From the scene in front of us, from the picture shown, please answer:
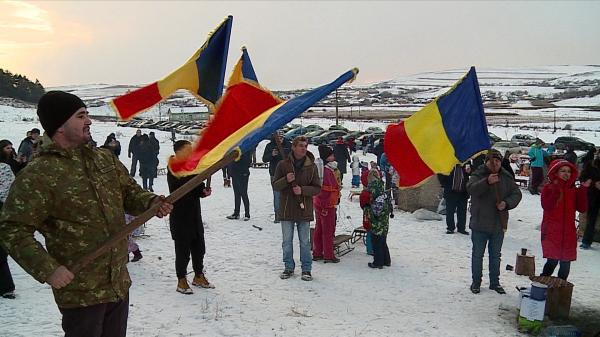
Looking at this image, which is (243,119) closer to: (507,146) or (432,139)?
(432,139)

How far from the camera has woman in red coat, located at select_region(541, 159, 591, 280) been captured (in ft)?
20.4

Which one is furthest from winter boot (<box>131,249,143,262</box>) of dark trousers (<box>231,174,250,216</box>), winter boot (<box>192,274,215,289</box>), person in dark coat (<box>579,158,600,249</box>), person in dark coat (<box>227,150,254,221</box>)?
person in dark coat (<box>579,158,600,249</box>)

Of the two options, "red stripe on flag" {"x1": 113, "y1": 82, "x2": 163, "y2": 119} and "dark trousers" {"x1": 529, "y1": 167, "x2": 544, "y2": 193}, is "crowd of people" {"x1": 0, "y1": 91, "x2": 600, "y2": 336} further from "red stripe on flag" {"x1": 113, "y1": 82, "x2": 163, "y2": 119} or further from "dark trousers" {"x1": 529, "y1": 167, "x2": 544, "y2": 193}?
"dark trousers" {"x1": 529, "y1": 167, "x2": 544, "y2": 193}

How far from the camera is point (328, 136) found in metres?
37.8

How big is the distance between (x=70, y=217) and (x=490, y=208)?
5264mm

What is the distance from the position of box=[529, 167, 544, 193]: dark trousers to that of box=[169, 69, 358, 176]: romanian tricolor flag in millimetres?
13501

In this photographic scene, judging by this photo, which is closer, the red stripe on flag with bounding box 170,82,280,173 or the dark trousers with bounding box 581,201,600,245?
the red stripe on flag with bounding box 170,82,280,173

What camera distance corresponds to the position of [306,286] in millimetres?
6719

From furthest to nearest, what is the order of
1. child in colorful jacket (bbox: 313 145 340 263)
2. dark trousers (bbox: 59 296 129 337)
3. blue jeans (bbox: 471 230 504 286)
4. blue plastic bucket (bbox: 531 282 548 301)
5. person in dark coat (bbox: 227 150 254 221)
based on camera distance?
person in dark coat (bbox: 227 150 254 221) < child in colorful jacket (bbox: 313 145 340 263) < blue jeans (bbox: 471 230 504 286) < blue plastic bucket (bbox: 531 282 548 301) < dark trousers (bbox: 59 296 129 337)

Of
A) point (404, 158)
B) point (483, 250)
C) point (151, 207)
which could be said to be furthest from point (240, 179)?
point (151, 207)

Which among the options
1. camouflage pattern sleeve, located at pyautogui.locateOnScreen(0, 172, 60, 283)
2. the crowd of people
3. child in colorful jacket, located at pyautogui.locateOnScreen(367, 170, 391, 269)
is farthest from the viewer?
child in colorful jacket, located at pyautogui.locateOnScreen(367, 170, 391, 269)

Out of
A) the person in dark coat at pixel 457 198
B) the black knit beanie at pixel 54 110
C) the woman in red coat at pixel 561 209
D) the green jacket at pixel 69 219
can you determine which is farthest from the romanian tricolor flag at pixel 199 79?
the person in dark coat at pixel 457 198

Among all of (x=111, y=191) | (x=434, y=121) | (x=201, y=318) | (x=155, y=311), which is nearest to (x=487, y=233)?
(x=434, y=121)

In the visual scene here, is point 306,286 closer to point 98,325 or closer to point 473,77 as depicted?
point 473,77
